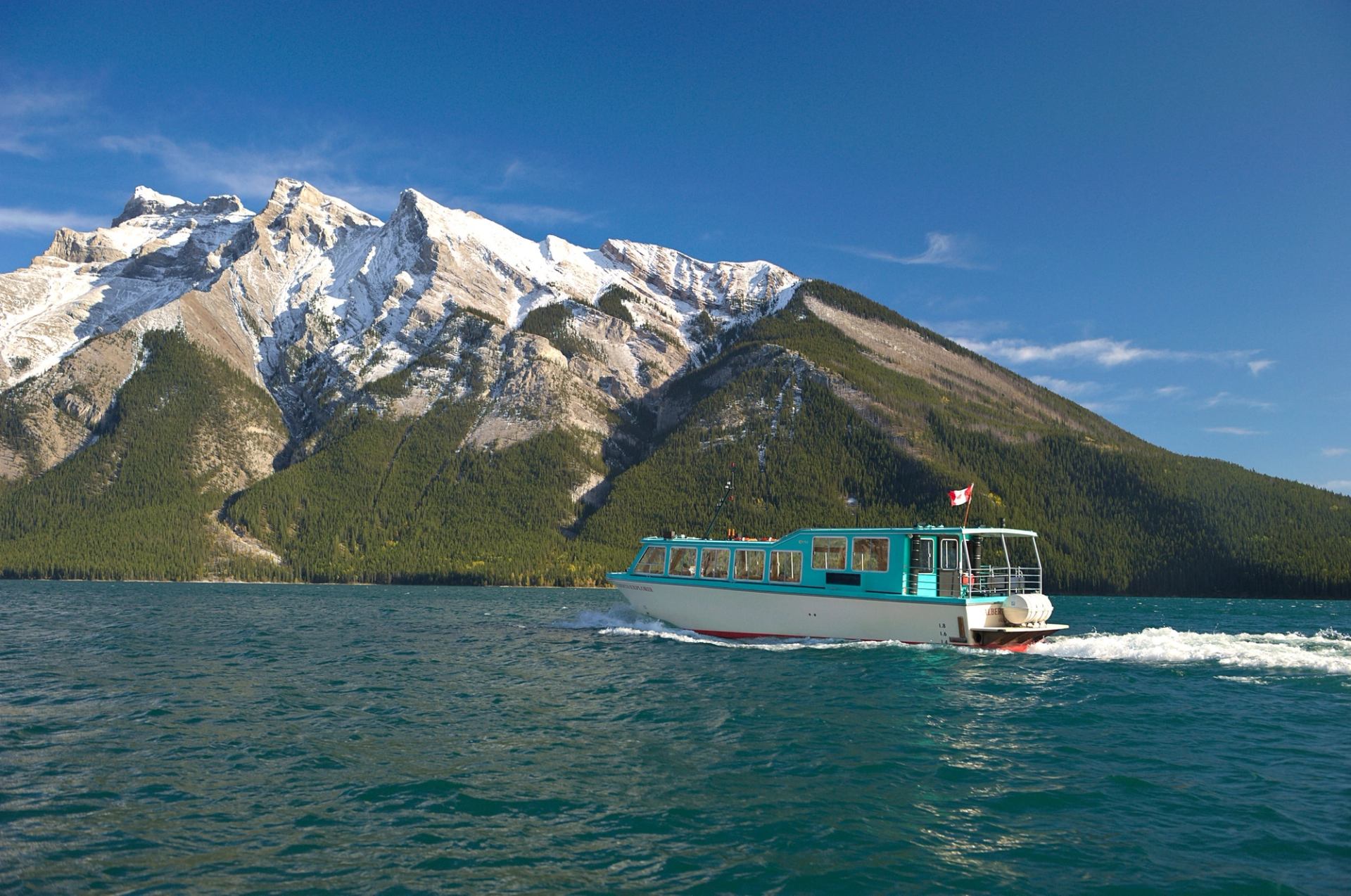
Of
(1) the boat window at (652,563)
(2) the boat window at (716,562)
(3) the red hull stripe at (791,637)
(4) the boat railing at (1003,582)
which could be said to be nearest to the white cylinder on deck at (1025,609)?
(4) the boat railing at (1003,582)

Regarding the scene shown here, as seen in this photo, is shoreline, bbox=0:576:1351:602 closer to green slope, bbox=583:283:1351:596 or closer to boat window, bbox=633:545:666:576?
green slope, bbox=583:283:1351:596

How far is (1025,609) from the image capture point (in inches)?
1545

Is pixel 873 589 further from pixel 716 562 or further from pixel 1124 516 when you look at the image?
pixel 1124 516

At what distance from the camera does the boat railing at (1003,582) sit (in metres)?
40.2

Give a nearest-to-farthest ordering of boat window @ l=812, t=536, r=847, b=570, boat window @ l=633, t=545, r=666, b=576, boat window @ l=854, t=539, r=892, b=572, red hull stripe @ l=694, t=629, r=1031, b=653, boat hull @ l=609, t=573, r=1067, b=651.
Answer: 1. boat hull @ l=609, t=573, r=1067, b=651
2. red hull stripe @ l=694, t=629, r=1031, b=653
3. boat window @ l=854, t=539, r=892, b=572
4. boat window @ l=812, t=536, r=847, b=570
5. boat window @ l=633, t=545, r=666, b=576

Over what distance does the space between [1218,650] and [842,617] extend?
16920mm

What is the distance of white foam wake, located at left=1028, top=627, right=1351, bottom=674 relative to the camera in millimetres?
34594

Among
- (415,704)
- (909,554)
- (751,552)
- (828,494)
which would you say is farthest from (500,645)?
(828,494)

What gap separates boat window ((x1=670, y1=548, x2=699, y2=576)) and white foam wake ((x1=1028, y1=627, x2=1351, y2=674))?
1794 centimetres

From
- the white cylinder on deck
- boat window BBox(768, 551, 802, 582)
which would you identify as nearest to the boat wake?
boat window BBox(768, 551, 802, 582)

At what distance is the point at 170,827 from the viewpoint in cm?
1454

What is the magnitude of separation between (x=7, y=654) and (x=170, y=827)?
31814 millimetres

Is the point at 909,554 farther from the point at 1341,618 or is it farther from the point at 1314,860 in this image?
the point at 1341,618

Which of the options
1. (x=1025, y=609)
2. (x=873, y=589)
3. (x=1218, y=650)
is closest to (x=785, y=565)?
(x=873, y=589)
